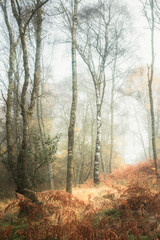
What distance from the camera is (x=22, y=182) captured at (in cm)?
465

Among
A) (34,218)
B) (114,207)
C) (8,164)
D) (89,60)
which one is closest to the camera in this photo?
(34,218)

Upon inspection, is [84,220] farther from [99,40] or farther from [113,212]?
[99,40]

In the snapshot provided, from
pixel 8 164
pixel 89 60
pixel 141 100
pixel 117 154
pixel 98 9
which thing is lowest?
pixel 117 154

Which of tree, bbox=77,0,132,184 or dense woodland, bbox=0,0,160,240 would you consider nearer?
dense woodland, bbox=0,0,160,240

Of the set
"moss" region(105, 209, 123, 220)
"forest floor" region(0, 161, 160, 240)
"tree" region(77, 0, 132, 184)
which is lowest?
"moss" region(105, 209, 123, 220)

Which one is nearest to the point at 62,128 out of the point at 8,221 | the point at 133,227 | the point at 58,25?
the point at 58,25

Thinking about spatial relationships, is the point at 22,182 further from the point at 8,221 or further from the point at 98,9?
the point at 98,9

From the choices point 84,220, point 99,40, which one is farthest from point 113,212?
point 99,40

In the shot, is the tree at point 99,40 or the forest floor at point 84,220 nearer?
the forest floor at point 84,220

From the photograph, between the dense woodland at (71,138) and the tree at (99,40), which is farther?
the tree at (99,40)

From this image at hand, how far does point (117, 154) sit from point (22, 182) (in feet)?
62.2

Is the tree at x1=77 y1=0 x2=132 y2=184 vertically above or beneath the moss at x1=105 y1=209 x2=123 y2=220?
above

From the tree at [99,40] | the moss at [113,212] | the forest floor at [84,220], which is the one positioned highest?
the tree at [99,40]

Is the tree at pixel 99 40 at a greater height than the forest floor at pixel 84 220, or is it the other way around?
the tree at pixel 99 40
